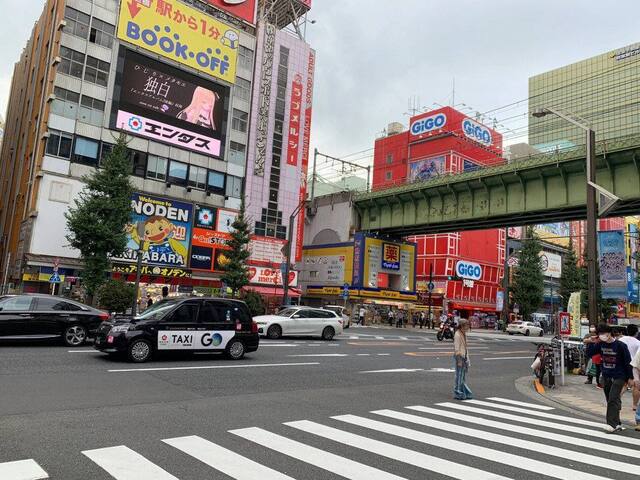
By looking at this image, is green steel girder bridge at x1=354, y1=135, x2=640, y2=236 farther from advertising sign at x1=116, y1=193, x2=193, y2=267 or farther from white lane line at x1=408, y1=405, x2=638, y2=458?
white lane line at x1=408, y1=405, x2=638, y2=458

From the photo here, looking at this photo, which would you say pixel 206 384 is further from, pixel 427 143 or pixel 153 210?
pixel 427 143

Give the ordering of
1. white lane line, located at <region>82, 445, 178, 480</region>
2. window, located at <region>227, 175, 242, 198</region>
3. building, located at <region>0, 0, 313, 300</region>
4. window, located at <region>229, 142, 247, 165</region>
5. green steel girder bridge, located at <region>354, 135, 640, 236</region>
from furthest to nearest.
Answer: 1. window, located at <region>229, 142, 247, 165</region>
2. window, located at <region>227, 175, 242, 198</region>
3. building, located at <region>0, 0, 313, 300</region>
4. green steel girder bridge, located at <region>354, 135, 640, 236</region>
5. white lane line, located at <region>82, 445, 178, 480</region>

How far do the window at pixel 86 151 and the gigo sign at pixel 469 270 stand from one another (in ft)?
158

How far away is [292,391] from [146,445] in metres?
4.57

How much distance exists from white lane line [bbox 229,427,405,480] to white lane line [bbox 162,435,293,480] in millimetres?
527

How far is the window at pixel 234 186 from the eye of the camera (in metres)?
45.8

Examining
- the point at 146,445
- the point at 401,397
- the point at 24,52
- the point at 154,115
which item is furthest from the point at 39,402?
the point at 24,52

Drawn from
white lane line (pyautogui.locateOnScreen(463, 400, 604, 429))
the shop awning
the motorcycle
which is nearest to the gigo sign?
the shop awning

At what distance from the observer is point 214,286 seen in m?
43.2

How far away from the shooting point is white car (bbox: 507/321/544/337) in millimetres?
51031

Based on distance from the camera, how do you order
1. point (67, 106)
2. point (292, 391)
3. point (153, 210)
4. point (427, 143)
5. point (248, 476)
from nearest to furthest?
point (248, 476), point (292, 391), point (67, 106), point (153, 210), point (427, 143)

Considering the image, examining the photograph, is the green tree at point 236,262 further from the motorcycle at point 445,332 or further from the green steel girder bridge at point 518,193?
the green steel girder bridge at point 518,193

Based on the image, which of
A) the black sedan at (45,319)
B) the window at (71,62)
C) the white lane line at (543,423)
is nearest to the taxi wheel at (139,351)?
the black sedan at (45,319)

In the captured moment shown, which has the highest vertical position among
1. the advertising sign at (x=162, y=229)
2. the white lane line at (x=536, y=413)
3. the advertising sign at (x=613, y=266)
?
the advertising sign at (x=162, y=229)
